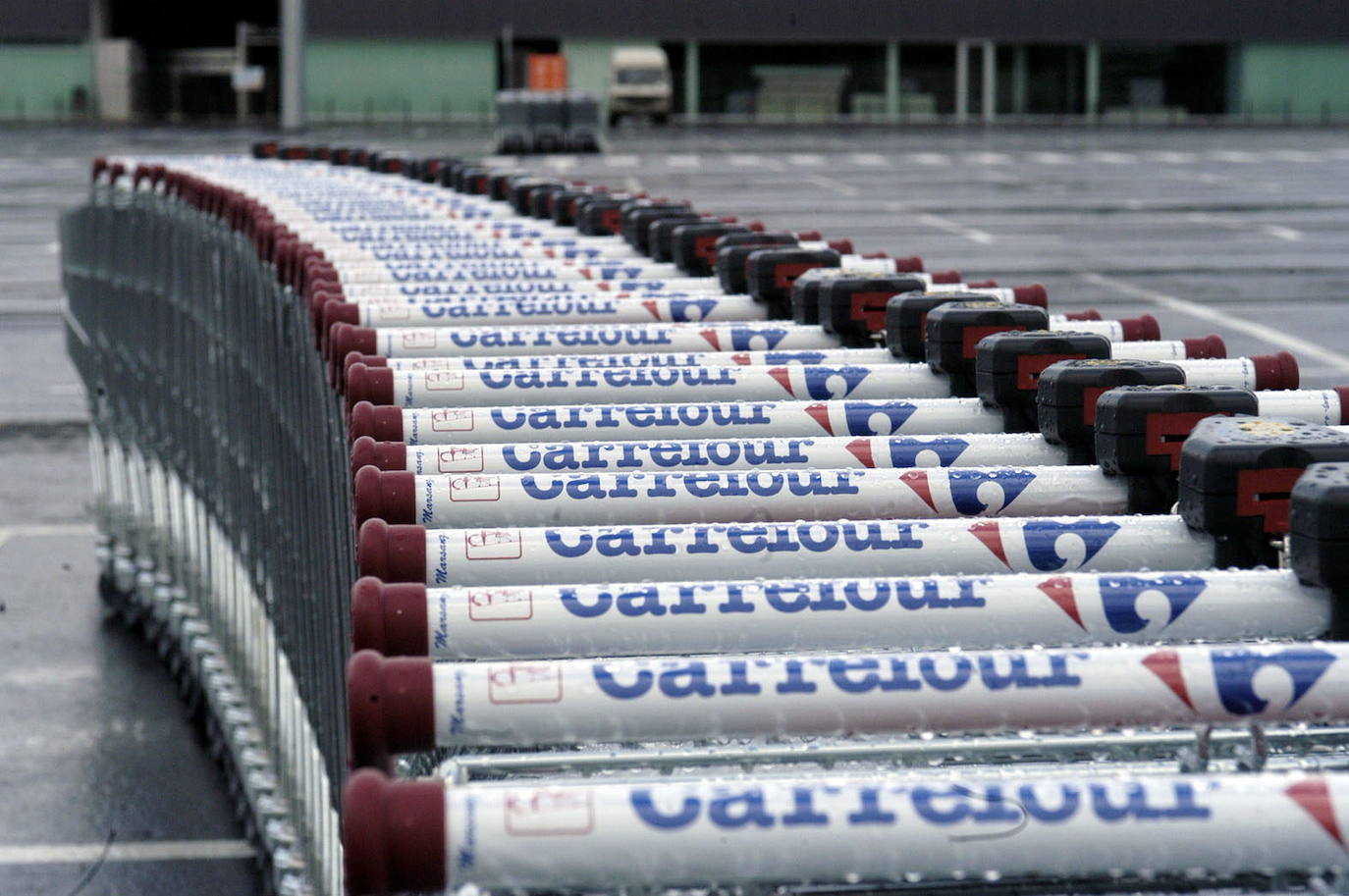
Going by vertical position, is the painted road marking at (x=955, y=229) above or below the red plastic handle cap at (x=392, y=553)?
below

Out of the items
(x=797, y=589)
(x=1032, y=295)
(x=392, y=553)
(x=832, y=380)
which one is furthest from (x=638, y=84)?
(x=797, y=589)

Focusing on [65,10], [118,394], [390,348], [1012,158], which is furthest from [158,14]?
[390,348]

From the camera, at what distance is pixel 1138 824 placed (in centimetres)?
185

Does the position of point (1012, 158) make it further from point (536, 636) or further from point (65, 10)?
point (536, 636)

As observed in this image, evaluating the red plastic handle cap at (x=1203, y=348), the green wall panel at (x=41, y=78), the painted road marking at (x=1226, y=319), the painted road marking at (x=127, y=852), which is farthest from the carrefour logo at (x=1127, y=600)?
the green wall panel at (x=41, y=78)

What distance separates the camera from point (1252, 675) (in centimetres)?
212

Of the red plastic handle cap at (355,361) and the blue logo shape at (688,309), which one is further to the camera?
the blue logo shape at (688,309)

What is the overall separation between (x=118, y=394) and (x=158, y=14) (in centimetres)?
6896

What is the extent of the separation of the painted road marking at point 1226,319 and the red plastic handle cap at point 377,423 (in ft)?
47.6

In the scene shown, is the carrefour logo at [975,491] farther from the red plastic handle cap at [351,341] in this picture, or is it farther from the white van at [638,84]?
the white van at [638,84]

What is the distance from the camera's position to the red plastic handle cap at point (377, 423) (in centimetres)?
341

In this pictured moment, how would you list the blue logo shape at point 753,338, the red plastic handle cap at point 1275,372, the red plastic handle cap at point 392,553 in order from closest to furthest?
the red plastic handle cap at point 392,553 < the red plastic handle cap at point 1275,372 < the blue logo shape at point 753,338

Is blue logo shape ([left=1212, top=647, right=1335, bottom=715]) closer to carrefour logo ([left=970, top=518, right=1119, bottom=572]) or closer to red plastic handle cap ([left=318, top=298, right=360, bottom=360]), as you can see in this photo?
carrefour logo ([left=970, top=518, right=1119, bottom=572])

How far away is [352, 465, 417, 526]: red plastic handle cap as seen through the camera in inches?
114
